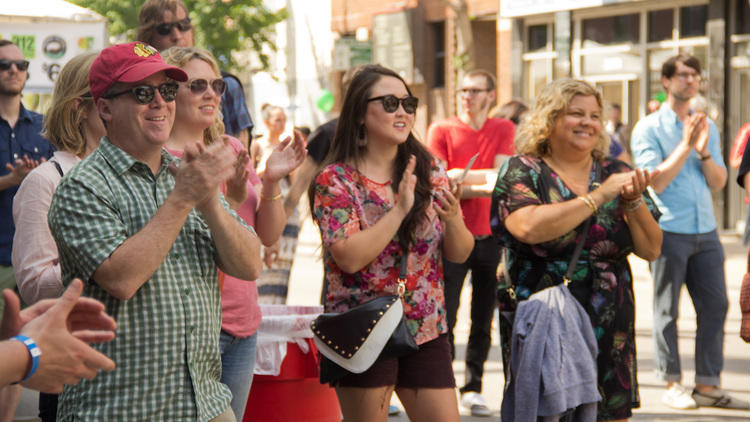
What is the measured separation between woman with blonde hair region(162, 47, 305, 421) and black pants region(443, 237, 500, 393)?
109 inches

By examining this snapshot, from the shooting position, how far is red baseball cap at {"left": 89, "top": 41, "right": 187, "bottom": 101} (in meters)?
3.11

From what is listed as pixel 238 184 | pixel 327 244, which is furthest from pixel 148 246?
pixel 327 244

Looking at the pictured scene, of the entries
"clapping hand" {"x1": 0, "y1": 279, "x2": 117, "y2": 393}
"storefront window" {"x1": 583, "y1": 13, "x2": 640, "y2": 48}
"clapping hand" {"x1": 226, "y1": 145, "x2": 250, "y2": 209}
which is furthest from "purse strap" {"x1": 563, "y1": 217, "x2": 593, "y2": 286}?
"storefront window" {"x1": 583, "y1": 13, "x2": 640, "y2": 48}

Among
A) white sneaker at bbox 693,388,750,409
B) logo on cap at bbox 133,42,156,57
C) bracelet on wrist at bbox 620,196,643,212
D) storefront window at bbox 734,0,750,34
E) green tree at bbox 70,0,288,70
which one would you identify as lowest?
white sneaker at bbox 693,388,750,409

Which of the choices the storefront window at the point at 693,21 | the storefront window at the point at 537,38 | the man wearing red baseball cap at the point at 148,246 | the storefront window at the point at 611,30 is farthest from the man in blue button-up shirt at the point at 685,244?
the storefront window at the point at 537,38

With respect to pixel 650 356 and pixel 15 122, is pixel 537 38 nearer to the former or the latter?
pixel 650 356

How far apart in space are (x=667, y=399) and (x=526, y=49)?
1710 cm

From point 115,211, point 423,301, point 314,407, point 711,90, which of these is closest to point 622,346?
point 423,301

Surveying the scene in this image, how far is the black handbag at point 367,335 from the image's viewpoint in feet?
13.3

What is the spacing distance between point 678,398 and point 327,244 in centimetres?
367

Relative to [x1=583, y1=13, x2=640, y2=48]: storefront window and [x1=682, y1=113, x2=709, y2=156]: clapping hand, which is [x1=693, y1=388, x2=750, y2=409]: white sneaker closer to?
[x1=682, y1=113, x2=709, y2=156]: clapping hand

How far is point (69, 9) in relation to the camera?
11.3 m

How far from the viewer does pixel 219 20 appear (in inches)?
1186

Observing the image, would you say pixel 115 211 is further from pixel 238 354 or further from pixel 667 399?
pixel 667 399
